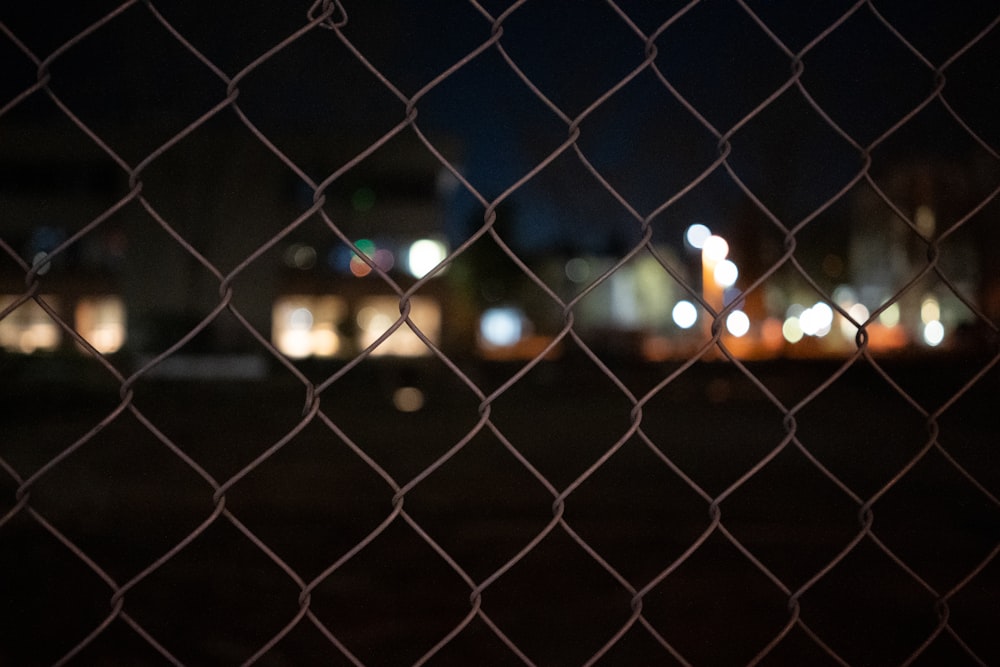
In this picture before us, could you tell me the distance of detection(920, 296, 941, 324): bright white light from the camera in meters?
17.6

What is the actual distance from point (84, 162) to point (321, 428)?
23453 millimetres

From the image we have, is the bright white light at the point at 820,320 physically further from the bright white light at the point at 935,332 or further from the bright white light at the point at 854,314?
the bright white light at the point at 935,332

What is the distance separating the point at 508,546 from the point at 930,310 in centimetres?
1841

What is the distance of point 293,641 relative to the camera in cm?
341

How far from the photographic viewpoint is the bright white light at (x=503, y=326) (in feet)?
132

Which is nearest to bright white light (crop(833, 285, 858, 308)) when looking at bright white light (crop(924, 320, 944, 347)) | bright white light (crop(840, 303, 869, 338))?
bright white light (crop(840, 303, 869, 338))

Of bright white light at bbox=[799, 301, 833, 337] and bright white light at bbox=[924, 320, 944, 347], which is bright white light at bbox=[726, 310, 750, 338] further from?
bright white light at bbox=[799, 301, 833, 337]

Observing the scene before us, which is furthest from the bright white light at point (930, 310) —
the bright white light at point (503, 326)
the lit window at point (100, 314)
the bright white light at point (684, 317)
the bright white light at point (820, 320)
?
the lit window at point (100, 314)

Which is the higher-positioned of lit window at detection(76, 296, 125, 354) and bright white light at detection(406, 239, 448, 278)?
bright white light at detection(406, 239, 448, 278)

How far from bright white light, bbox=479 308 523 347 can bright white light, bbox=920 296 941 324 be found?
74.7 ft

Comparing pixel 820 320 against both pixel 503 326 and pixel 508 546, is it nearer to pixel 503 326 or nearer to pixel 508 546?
pixel 503 326

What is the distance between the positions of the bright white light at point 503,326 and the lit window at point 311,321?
35.5 ft

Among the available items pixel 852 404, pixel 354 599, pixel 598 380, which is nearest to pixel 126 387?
pixel 354 599

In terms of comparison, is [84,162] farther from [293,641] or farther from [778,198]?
[293,641]
